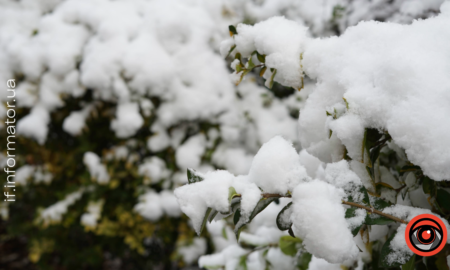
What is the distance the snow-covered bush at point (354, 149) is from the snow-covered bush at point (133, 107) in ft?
2.90

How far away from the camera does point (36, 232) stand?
1872 millimetres

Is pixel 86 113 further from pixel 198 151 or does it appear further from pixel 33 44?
pixel 198 151

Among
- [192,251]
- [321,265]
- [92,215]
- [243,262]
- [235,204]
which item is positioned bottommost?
[192,251]

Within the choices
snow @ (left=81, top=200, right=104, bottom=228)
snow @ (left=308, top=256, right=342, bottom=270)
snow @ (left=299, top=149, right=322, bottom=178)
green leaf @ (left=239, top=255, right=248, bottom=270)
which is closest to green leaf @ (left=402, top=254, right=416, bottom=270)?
snow @ (left=308, top=256, right=342, bottom=270)

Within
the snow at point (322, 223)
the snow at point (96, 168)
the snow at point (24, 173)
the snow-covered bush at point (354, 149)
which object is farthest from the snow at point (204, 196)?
the snow at point (24, 173)

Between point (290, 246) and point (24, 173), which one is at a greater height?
point (290, 246)

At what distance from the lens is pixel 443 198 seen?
0.47 meters

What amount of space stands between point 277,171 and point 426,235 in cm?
24

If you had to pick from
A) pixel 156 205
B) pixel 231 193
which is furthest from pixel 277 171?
pixel 156 205

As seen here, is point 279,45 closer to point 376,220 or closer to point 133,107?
point 376,220

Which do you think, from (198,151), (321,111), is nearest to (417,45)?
(321,111)

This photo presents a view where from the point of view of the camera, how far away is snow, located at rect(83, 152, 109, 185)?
149 centimetres

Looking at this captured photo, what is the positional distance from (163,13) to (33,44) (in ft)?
2.20

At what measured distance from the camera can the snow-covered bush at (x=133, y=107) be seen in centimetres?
142
